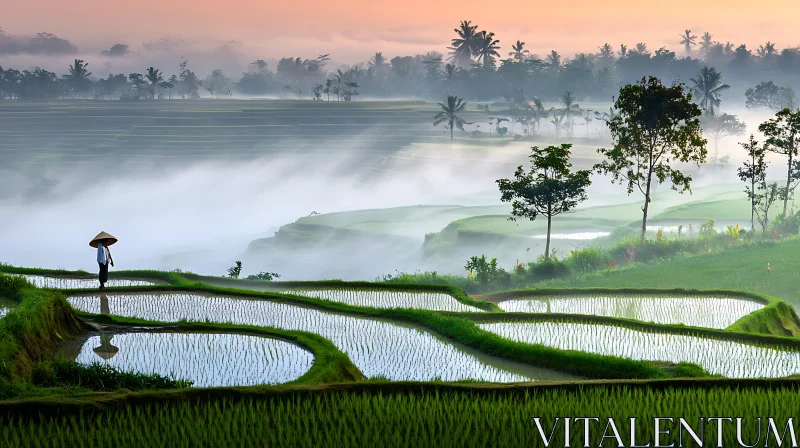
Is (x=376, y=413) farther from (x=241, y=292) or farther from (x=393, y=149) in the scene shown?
(x=393, y=149)

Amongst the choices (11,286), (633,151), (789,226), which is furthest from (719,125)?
(11,286)

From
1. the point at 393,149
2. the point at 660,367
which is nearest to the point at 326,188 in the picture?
the point at 393,149

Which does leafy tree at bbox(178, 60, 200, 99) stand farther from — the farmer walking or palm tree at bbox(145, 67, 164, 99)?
the farmer walking

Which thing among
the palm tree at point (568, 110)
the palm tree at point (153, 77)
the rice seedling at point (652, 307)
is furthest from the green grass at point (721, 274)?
the palm tree at point (153, 77)

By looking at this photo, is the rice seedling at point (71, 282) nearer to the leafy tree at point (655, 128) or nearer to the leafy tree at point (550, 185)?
the leafy tree at point (550, 185)

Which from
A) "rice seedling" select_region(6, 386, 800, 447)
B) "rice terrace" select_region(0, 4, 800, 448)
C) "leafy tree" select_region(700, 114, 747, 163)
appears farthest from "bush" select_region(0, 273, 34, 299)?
"leafy tree" select_region(700, 114, 747, 163)

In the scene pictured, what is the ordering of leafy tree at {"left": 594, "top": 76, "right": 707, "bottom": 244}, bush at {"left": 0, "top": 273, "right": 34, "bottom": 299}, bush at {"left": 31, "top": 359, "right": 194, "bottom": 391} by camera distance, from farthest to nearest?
leafy tree at {"left": 594, "top": 76, "right": 707, "bottom": 244}
bush at {"left": 0, "top": 273, "right": 34, "bottom": 299}
bush at {"left": 31, "top": 359, "right": 194, "bottom": 391}
